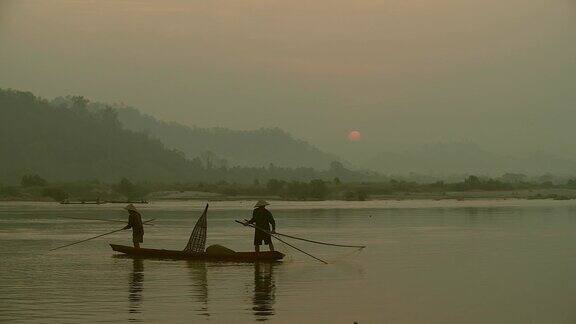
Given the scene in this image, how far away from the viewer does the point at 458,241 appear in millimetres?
38625

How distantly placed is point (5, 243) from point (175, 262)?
1233cm

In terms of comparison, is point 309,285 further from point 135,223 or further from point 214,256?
point 135,223

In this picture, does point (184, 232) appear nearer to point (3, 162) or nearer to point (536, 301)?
point (536, 301)

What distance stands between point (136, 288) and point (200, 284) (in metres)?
1.63

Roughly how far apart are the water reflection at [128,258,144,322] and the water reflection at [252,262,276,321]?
216 cm

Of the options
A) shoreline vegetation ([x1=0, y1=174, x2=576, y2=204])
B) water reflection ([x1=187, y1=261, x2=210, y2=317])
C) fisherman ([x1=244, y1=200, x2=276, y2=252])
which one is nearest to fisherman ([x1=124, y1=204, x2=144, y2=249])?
water reflection ([x1=187, y1=261, x2=210, y2=317])

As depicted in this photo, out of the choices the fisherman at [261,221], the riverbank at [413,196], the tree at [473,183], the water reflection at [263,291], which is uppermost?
the tree at [473,183]

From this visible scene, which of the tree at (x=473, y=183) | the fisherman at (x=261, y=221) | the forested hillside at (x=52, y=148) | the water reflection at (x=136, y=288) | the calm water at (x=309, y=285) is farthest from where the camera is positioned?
the forested hillside at (x=52, y=148)

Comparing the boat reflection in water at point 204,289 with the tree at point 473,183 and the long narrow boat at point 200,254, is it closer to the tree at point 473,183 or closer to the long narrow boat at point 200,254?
the long narrow boat at point 200,254

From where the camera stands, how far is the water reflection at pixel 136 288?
1742cm

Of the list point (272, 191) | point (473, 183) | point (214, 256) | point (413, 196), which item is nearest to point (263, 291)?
point (214, 256)

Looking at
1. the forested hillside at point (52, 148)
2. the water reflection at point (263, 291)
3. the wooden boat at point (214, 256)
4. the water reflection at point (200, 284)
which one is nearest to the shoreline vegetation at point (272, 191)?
the forested hillside at point (52, 148)

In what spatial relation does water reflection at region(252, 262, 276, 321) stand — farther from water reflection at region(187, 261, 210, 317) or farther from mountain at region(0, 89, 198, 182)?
mountain at region(0, 89, 198, 182)

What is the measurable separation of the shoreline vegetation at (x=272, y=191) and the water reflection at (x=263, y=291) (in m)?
104
